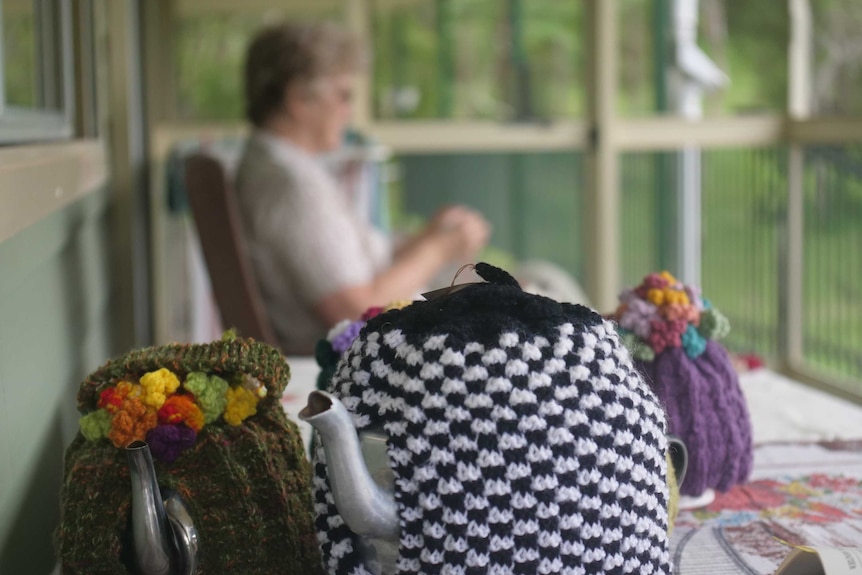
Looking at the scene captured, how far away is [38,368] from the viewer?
1.00 meters

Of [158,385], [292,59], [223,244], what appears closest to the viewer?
[158,385]

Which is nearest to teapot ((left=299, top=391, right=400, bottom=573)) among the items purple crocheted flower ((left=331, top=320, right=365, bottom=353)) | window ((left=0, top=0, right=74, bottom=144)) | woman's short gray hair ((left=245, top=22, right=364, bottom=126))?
purple crocheted flower ((left=331, top=320, right=365, bottom=353))

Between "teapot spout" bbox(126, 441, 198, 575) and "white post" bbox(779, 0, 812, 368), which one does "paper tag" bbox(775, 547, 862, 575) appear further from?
"white post" bbox(779, 0, 812, 368)

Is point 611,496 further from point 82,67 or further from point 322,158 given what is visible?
point 322,158

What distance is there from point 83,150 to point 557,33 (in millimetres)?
2122

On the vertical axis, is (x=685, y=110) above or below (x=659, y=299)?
above

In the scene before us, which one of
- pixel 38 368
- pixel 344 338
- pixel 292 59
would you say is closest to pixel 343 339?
pixel 344 338

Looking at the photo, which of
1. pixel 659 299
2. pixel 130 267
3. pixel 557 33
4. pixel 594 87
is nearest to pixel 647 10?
pixel 557 33

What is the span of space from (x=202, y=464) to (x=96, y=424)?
3.2 inches

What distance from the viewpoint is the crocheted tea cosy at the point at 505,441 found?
0.55 meters

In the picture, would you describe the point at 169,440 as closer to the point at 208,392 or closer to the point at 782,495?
the point at 208,392

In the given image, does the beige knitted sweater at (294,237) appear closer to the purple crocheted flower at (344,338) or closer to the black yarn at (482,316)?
the purple crocheted flower at (344,338)

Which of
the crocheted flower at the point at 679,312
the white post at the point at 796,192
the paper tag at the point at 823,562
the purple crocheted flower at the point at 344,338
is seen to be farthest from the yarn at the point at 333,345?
the white post at the point at 796,192

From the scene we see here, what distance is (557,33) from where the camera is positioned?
3.20m
